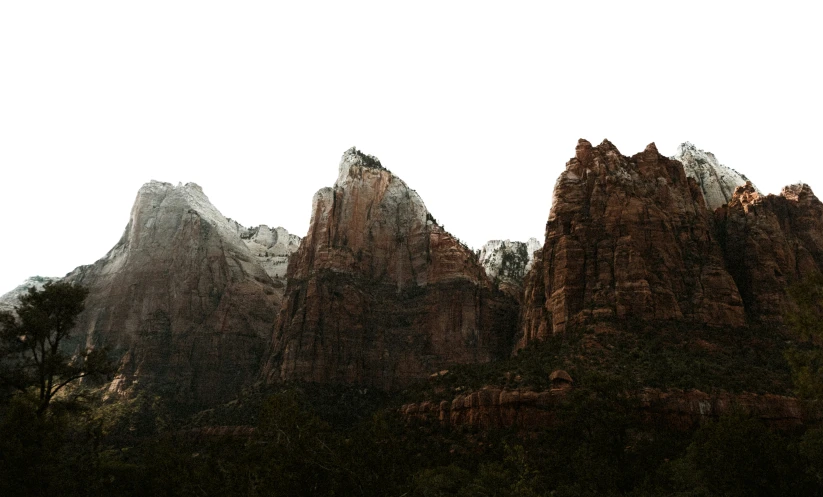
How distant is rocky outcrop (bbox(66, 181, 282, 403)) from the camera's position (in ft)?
292

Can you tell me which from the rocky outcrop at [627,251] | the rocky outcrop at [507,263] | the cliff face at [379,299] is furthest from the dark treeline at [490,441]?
the rocky outcrop at [507,263]

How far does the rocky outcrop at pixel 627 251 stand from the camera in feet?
195

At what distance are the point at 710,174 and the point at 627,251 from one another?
117 feet

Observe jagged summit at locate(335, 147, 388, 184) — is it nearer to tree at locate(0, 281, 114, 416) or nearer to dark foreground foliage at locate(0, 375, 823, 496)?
dark foreground foliage at locate(0, 375, 823, 496)

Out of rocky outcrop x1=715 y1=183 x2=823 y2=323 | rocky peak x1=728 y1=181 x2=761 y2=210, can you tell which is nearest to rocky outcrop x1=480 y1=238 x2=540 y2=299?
rocky peak x1=728 y1=181 x2=761 y2=210

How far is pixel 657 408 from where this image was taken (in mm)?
46094

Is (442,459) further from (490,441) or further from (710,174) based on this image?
(710,174)

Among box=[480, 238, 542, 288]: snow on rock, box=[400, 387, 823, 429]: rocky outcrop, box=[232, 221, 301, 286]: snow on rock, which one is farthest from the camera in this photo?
box=[232, 221, 301, 286]: snow on rock

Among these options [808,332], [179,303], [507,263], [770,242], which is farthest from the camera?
[507,263]

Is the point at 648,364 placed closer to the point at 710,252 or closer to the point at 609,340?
the point at 609,340

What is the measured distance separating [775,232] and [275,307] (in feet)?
228

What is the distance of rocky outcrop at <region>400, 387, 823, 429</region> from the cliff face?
109 ft

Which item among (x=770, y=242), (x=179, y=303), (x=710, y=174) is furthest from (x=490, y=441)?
(x=179, y=303)

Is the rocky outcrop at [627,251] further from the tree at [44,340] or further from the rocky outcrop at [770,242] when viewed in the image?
the tree at [44,340]
